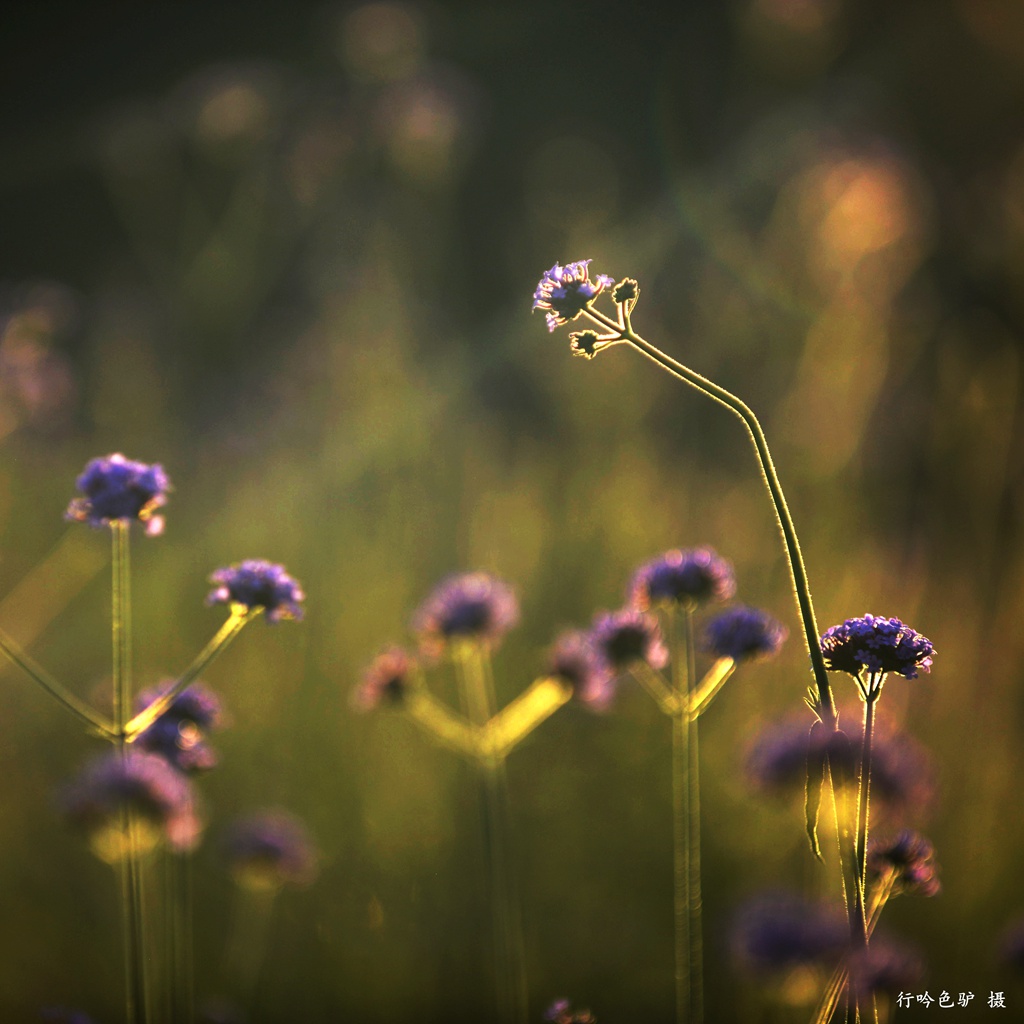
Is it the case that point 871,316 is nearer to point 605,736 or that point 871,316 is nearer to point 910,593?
point 910,593

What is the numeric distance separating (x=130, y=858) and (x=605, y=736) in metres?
2.49

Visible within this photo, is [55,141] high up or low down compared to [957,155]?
up

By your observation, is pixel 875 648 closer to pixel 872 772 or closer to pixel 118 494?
pixel 872 772

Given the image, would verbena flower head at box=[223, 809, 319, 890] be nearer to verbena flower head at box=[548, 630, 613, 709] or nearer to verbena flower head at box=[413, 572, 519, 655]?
verbena flower head at box=[413, 572, 519, 655]

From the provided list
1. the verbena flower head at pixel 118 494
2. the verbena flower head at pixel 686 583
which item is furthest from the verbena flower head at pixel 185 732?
the verbena flower head at pixel 686 583

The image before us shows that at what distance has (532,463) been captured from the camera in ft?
16.4

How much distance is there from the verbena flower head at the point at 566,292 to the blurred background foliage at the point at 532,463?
1010 millimetres

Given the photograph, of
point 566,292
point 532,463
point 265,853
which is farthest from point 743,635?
point 532,463

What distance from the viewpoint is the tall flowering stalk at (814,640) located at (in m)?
1.01

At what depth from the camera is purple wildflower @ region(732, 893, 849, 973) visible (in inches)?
46.2

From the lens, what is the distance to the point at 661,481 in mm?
4754

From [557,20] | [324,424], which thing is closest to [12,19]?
[557,20]

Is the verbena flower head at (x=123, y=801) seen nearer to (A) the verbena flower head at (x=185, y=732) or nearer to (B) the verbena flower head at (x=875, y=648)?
(A) the verbena flower head at (x=185, y=732)

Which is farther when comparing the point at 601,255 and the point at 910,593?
the point at 601,255
